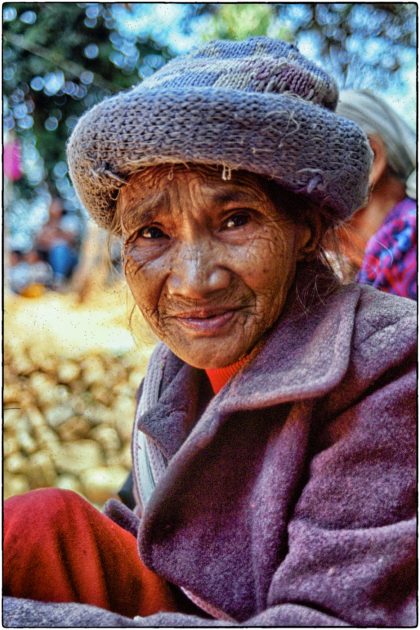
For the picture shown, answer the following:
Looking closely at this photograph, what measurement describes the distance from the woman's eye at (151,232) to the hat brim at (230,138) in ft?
0.39

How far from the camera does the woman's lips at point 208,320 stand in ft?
4.72

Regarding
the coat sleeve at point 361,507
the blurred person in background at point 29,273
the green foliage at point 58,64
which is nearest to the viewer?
the coat sleeve at point 361,507

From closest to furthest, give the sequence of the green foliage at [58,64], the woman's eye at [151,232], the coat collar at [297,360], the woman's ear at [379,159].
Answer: the coat collar at [297,360]
the woman's eye at [151,232]
the woman's ear at [379,159]
the green foliage at [58,64]

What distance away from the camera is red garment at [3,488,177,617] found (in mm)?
1385

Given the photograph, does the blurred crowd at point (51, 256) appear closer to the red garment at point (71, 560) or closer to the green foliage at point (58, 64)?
the green foliage at point (58, 64)

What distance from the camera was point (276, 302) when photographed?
1464 millimetres

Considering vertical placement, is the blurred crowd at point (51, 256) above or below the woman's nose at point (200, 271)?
below

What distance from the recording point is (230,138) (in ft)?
4.15

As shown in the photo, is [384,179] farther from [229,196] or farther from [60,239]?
[60,239]

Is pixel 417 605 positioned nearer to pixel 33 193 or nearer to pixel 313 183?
pixel 313 183

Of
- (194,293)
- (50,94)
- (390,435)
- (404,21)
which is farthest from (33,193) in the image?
(390,435)

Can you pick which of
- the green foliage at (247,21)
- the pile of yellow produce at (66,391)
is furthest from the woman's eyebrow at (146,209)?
the pile of yellow produce at (66,391)

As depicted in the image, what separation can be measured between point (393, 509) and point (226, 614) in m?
0.46

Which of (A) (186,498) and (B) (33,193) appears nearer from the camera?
(A) (186,498)
